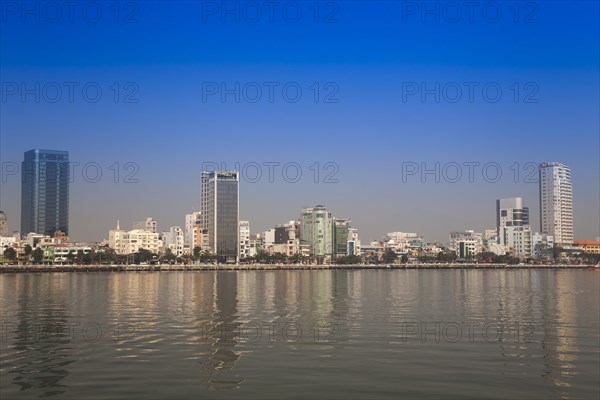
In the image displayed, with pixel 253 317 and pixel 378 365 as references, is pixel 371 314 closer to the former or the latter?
pixel 253 317

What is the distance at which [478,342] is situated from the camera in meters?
27.0

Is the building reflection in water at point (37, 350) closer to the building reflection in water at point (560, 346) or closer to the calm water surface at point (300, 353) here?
the calm water surface at point (300, 353)

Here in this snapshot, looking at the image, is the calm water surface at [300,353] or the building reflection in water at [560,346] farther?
the building reflection in water at [560,346]

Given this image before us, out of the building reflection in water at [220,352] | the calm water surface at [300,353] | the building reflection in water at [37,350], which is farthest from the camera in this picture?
the building reflection in water at [220,352]

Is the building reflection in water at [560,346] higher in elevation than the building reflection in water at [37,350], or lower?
lower

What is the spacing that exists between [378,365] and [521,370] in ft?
15.5

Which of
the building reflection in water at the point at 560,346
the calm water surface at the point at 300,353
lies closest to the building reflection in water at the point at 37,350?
the calm water surface at the point at 300,353

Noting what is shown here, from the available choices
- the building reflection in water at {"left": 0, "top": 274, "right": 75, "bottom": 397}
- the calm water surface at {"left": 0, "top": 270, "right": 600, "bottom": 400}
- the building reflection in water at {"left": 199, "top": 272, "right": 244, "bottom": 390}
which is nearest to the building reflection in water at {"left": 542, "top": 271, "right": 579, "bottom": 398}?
the calm water surface at {"left": 0, "top": 270, "right": 600, "bottom": 400}

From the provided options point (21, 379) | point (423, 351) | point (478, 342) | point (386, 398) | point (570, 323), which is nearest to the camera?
point (386, 398)

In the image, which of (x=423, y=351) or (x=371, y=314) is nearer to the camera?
(x=423, y=351)

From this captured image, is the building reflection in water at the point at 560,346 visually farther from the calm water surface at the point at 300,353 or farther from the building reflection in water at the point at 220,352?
the building reflection in water at the point at 220,352

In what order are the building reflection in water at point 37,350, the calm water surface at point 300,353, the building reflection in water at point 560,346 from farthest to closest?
the building reflection in water at point 560,346 → the building reflection in water at point 37,350 → the calm water surface at point 300,353

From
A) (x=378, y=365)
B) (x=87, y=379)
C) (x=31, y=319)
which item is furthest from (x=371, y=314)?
(x=87, y=379)

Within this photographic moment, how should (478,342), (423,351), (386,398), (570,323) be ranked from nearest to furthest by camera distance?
(386,398) → (423,351) → (478,342) → (570,323)
